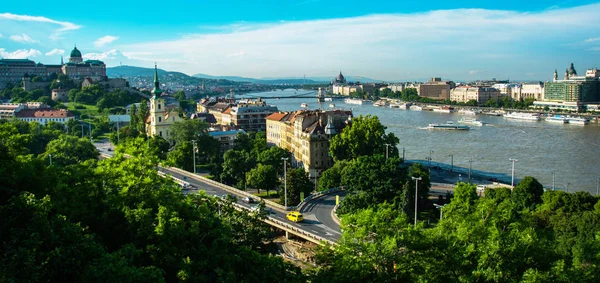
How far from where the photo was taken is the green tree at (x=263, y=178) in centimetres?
2625

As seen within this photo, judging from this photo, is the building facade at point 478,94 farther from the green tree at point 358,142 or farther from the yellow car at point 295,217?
the yellow car at point 295,217

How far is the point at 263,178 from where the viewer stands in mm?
26203

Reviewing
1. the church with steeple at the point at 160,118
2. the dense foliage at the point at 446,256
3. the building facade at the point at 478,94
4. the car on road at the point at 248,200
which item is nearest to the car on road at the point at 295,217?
the car on road at the point at 248,200

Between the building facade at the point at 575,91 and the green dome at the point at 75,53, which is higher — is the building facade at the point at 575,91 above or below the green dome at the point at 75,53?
below

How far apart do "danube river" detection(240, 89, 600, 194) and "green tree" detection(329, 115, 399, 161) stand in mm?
5729

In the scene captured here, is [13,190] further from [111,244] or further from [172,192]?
[172,192]

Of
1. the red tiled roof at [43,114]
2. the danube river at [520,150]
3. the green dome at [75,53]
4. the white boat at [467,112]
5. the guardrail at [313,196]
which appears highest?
the green dome at [75,53]

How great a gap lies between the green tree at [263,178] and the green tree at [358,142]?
5148 millimetres

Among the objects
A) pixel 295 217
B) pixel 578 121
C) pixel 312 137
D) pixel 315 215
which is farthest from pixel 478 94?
pixel 295 217

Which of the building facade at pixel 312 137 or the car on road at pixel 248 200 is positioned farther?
the building facade at pixel 312 137

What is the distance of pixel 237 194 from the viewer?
945 inches

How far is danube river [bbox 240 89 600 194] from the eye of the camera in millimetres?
31062

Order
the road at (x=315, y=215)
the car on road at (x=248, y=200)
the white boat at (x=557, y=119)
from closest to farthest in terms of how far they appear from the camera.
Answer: the road at (x=315, y=215)
the car on road at (x=248, y=200)
the white boat at (x=557, y=119)

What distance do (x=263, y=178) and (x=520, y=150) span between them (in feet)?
74.8
